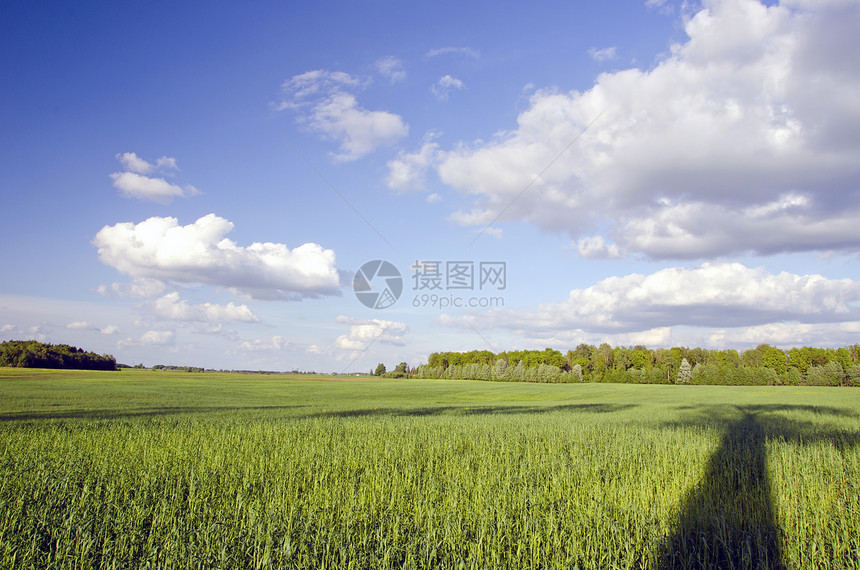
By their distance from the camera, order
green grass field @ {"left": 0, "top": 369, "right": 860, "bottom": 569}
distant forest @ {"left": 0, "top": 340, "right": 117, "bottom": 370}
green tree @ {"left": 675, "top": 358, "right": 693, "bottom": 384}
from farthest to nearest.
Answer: green tree @ {"left": 675, "top": 358, "right": 693, "bottom": 384}
distant forest @ {"left": 0, "top": 340, "right": 117, "bottom": 370}
green grass field @ {"left": 0, "top": 369, "right": 860, "bottom": 569}

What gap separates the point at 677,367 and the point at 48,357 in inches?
6327

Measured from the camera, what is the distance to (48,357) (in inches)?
4213

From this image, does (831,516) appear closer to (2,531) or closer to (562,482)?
(562,482)

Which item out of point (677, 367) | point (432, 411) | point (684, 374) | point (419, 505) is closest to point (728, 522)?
point (419, 505)

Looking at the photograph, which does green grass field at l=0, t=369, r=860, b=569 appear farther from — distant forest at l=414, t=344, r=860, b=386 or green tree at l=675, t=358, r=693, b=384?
green tree at l=675, t=358, r=693, b=384

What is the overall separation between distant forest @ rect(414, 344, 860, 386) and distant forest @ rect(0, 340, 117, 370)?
98.1 metres

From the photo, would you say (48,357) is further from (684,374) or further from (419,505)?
(684,374)

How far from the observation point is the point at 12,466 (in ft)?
29.8

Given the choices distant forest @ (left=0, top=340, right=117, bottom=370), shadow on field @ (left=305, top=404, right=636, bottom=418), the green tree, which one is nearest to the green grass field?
shadow on field @ (left=305, top=404, right=636, bottom=418)

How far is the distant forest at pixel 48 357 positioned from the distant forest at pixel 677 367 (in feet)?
322

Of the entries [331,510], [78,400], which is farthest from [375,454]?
[78,400]

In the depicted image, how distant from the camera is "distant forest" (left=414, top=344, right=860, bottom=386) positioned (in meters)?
99.1

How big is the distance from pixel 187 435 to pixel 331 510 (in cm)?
964

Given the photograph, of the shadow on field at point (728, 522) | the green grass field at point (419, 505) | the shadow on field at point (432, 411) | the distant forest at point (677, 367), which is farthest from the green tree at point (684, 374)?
the shadow on field at point (728, 522)
